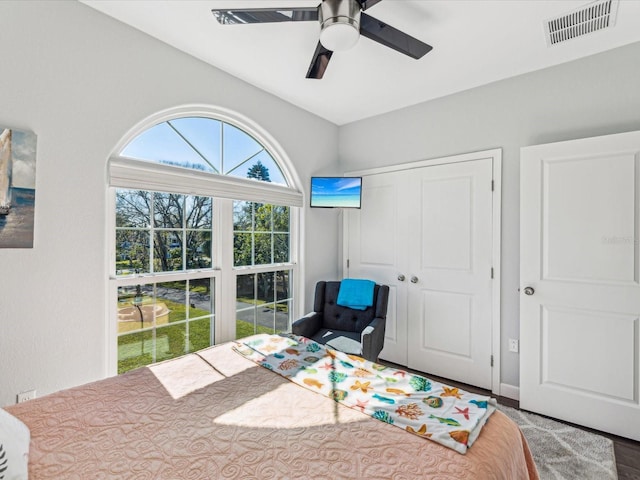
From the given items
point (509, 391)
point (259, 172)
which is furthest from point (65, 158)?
point (509, 391)

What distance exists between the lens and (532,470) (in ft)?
4.40

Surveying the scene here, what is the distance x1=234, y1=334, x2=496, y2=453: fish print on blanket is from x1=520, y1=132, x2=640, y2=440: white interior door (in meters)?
1.38

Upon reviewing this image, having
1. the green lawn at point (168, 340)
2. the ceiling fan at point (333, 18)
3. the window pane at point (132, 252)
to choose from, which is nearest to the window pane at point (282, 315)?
the green lawn at point (168, 340)

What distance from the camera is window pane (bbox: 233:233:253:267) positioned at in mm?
2873

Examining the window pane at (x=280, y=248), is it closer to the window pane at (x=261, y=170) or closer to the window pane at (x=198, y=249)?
the window pane at (x=261, y=170)

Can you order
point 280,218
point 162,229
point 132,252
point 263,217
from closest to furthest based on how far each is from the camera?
point 132,252
point 162,229
point 263,217
point 280,218

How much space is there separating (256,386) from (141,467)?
0.59 meters

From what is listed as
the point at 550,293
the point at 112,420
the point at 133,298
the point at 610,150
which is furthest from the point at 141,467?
the point at 610,150

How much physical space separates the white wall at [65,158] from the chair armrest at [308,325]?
56.1 inches

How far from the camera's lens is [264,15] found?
158 centimetres

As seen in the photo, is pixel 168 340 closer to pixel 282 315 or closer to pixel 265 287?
pixel 265 287

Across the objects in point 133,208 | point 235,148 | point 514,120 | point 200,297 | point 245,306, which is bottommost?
point 245,306

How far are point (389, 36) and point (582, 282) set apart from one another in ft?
6.85

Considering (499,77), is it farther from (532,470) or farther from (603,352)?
(532,470)
